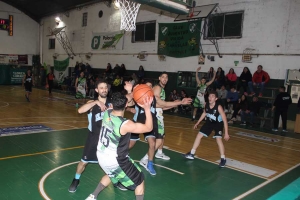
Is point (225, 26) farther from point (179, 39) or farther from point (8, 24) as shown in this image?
point (8, 24)

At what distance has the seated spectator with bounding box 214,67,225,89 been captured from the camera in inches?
533

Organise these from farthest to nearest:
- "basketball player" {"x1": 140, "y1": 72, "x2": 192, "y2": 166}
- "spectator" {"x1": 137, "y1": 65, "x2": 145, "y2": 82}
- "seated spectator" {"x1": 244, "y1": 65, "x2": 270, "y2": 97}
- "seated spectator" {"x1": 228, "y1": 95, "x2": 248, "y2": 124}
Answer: "spectator" {"x1": 137, "y1": 65, "x2": 145, "y2": 82} < "seated spectator" {"x1": 228, "y1": 95, "x2": 248, "y2": 124} < "seated spectator" {"x1": 244, "y1": 65, "x2": 270, "y2": 97} < "basketball player" {"x1": 140, "y1": 72, "x2": 192, "y2": 166}

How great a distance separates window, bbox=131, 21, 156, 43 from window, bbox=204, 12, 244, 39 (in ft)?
14.5

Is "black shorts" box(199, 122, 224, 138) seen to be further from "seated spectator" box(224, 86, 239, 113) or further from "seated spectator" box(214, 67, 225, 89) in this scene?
"seated spectator" box(214, 67, 225, 89)

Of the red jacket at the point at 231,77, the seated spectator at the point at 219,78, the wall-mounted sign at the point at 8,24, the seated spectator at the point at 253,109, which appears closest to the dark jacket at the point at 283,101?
the seated spectator at the point at 253,109

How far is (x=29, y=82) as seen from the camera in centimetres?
1511

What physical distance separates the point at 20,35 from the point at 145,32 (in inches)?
635

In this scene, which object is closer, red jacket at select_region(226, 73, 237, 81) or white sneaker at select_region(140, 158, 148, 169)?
white sneaker at select_region(140, 158, 148, 169)

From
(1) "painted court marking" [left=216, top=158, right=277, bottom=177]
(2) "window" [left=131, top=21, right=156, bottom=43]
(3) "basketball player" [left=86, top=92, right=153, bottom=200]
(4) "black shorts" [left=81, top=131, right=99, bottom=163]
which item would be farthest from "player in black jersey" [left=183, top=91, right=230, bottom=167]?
(2) "window" [left=131, top=21, right=156, bottom=43]

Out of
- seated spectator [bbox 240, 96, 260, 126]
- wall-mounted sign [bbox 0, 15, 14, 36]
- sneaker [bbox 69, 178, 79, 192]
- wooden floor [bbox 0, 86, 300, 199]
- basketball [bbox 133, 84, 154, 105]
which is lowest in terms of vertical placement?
wooden floor [bbox 0, 86, 300, 199]

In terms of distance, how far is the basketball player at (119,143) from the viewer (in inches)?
126

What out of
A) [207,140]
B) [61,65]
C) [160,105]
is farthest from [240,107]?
[61,65]

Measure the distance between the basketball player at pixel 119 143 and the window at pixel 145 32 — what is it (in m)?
15.1

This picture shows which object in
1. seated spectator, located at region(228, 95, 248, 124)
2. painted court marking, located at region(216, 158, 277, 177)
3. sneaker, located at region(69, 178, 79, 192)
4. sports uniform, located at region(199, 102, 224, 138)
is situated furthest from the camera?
seated spectator, located at region(228, 95, 248, 124)
